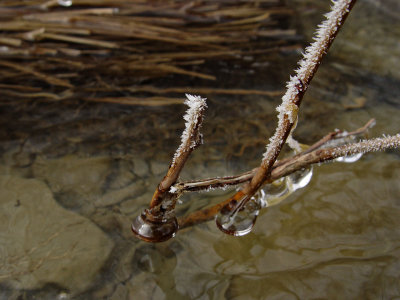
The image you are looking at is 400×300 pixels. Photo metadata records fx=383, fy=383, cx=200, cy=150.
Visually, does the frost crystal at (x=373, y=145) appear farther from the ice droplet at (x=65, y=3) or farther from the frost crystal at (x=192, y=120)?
the ice droplet at (x=65, y=3)

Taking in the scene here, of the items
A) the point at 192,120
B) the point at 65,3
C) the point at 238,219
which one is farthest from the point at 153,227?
the point at 65,3

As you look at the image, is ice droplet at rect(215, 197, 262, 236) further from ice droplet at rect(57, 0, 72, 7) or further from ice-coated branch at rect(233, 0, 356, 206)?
ice droplet at rect(57, 0, 72, 7)

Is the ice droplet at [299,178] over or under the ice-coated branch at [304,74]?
under

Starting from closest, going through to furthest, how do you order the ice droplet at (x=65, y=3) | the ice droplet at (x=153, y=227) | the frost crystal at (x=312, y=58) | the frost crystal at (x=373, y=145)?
the frost crystal at (x=312, y=58)
the frost crystal at (x=373, y=145)
the ice droplet at (x=153, y=227)
the ice droplet at (x=65, y=3)

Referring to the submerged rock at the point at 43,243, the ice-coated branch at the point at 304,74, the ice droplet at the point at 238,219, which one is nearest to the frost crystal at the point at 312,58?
the ice-coated branch at the point at 304,74

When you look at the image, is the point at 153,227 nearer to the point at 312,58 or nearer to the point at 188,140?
the point at 188,140
